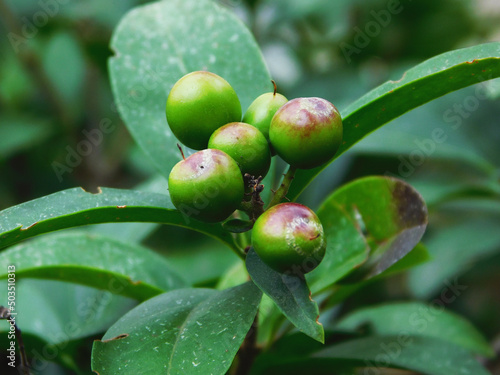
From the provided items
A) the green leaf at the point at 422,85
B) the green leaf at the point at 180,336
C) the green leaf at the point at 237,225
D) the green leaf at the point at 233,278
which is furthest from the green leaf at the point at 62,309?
the green leaf at the point at 422,85

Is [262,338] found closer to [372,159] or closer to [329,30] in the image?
[372,159]

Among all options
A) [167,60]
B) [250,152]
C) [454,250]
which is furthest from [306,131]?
[454,250]

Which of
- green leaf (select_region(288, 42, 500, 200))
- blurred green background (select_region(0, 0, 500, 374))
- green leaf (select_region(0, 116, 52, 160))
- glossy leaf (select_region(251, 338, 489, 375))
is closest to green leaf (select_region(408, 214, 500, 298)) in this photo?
blurred green background (select_region(0, 0, 500, 374))

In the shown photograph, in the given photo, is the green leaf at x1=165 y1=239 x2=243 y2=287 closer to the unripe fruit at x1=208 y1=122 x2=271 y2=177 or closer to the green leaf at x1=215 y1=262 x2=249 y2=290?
the green leaf at x1=215 y1=262 x2=249 y2=290

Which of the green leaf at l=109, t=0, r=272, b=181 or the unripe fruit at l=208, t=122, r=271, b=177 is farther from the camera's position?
the green leaf at l=109, t=0, r=272, b=181

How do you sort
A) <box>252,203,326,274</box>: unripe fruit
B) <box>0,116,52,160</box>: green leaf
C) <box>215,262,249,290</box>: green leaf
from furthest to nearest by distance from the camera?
Result: <box>0,116,52,160</box>: green leaf < <box>215,262,249,290</box>: green leaf < <box>252,203,326,274</box>: unripe fruit

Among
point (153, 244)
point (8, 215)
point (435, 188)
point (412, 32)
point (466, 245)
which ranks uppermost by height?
point (8, 215)

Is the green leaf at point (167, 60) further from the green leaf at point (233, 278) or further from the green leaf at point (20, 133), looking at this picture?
the green leaf at point (20, 133)

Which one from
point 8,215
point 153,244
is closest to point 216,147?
point 8,215
